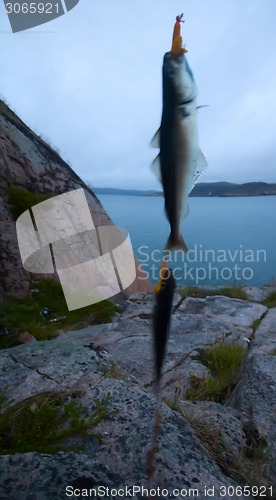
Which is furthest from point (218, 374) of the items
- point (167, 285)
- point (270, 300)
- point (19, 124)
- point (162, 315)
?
point (19, 124)

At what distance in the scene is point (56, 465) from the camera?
201 cm

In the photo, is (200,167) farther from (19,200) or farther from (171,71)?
(19,200)

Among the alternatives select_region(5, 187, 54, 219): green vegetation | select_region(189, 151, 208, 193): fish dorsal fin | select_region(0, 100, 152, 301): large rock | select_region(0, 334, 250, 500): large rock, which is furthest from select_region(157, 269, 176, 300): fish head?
select_region(5, 187, 54, 219): green vegetation

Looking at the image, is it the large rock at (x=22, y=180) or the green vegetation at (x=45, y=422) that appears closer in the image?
the green vegetation at (x=45, y=422)

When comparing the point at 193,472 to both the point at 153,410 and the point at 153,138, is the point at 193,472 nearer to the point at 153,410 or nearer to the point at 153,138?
the point at 153,410

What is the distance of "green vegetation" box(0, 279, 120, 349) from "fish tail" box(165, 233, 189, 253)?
5.20 meters

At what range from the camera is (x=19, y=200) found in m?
8.29

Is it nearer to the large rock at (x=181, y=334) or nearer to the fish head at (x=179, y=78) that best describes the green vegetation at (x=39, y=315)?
the large rock at (x=181, y=334)

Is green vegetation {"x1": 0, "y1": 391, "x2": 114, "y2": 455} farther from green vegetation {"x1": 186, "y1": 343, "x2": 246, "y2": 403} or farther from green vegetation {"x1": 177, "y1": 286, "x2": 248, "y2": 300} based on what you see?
green vegetation {"x1": 177, "y1": 286, "x2": 248, "y2": 300}

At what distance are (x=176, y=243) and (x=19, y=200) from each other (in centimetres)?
773

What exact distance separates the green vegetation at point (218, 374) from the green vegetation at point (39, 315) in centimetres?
316

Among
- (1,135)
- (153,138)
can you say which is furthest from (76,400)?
(1,135)

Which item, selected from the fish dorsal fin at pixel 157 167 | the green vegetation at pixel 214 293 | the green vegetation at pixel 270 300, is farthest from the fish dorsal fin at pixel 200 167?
the green vegetation at pixel 270 300

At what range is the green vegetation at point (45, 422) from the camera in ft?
7.38
